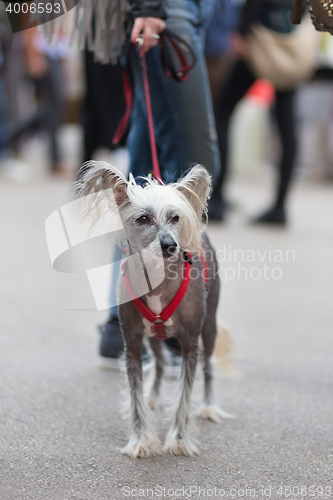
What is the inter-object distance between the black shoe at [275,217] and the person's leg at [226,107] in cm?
43

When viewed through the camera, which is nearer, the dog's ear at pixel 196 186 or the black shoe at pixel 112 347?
the dog's ear at pixel 196 186

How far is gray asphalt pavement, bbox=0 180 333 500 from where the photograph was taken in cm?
207

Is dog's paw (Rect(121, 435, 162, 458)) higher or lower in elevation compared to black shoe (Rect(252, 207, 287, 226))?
higher

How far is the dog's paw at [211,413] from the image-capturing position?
102 inches

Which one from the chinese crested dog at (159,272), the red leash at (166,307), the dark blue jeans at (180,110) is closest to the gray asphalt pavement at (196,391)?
the chinese crested dog at (159,272)

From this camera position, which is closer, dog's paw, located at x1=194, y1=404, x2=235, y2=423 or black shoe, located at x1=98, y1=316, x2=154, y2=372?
dog's paw, located at x1=194, y1=404, x2=235, y2=423

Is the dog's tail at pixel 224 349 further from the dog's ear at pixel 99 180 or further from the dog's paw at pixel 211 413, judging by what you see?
the dog's ear at pixel 99 180

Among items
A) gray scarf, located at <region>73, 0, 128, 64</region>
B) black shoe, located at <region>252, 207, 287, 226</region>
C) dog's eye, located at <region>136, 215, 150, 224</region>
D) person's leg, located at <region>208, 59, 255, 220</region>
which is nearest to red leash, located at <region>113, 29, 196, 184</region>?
gray scarf, located at <region>73, 0, 128, 64</region>

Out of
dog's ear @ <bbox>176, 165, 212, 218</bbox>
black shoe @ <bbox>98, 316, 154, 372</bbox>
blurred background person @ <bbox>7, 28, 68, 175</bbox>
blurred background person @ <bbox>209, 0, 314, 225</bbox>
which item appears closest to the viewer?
dog's ear @ <bbox>176, 165, 212, 218</bbox>

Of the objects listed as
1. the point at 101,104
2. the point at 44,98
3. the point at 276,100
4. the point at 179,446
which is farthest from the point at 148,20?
the point at 44,98

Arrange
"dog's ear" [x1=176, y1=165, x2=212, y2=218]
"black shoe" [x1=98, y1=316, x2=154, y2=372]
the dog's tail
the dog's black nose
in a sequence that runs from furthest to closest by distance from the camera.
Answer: "black shoe" [x1=98, y1=316, x2=154, y2=372], the dog's tail, "dog's ear" [x1=176, y1=165, x2=212, y2=218], the dog's black nose

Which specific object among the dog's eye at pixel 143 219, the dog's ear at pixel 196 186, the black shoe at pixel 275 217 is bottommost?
the black shoe at pixel 275 217

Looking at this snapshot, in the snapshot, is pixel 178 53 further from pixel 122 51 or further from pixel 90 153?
pixel 90 153

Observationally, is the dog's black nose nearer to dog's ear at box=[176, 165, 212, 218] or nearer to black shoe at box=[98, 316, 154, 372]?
dog's ear at box=[176, 165, 212, 218]
